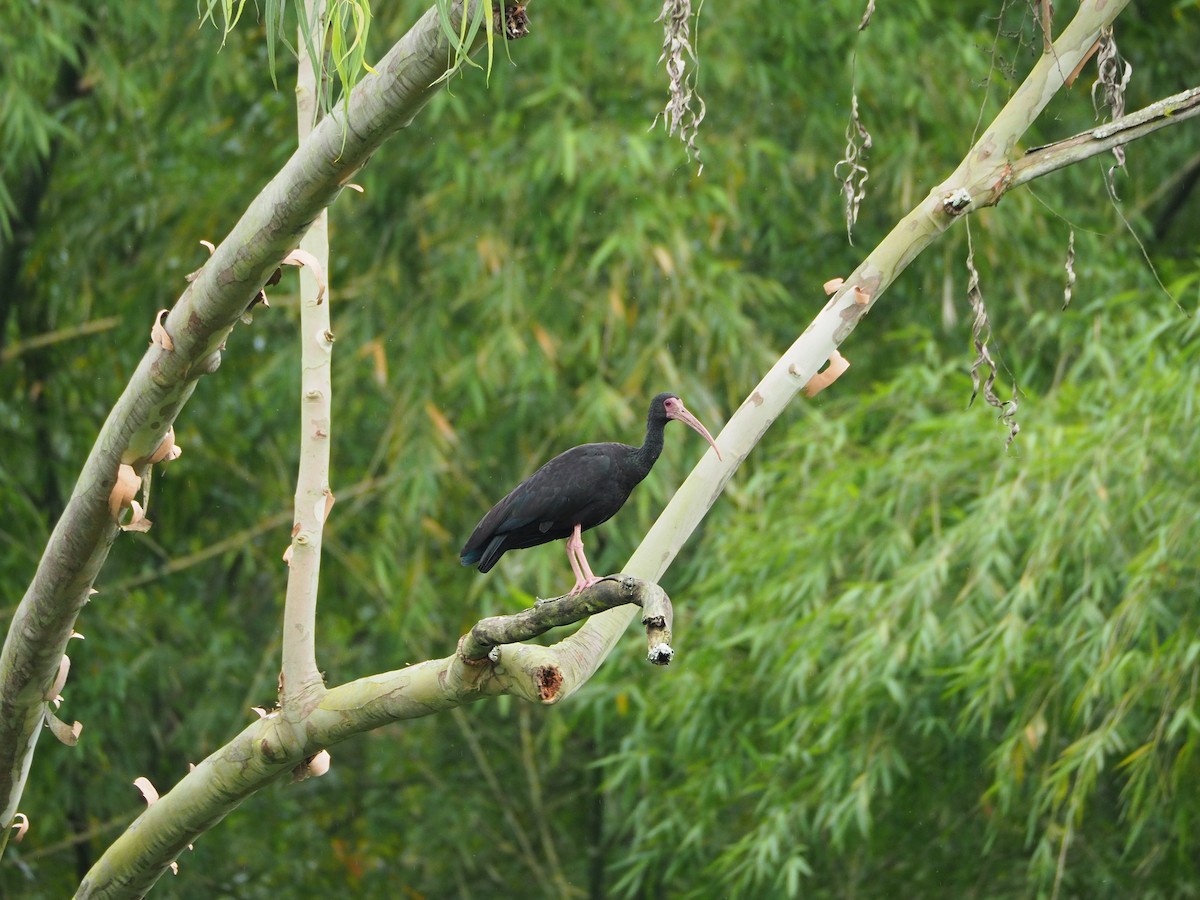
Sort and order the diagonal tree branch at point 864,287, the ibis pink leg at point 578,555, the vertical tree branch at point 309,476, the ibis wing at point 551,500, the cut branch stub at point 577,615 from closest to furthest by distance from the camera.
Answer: the cut branch stub at point 577,615
the diagonal tree branch at point 864,287
the vertical tree branch at point 309,476
the ibis wing at point 551,500
the ibis pink leg at point 578,555

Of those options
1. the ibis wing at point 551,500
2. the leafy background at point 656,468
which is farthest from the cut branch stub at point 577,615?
the leafy background at point 656,468

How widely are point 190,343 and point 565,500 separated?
0.97 meters

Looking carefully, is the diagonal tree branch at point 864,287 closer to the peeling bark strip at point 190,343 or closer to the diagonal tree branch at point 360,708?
the diagonal tree branch at point 360,708

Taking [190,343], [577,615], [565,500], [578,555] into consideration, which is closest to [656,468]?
[578,555]

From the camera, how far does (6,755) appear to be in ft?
9.86

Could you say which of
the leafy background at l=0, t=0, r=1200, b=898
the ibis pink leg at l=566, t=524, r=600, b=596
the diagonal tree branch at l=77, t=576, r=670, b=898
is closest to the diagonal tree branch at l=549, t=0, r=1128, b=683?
the diagonal tree branch at l=77, t=576, r=670, b=898

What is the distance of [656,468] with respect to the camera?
19.2 ft

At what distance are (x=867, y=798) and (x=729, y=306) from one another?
194 cm

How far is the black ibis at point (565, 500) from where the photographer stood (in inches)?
126

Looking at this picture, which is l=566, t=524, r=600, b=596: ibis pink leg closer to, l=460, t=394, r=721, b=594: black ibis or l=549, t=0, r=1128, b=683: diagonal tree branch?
l=460, t=394, r=721, b=594: black ibis

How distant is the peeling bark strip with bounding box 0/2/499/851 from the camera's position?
84.5 inches

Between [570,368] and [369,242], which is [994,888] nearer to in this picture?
[570,368]

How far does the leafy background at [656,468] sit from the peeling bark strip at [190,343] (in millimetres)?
2720

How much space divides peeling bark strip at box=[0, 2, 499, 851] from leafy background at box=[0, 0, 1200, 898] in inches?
107
